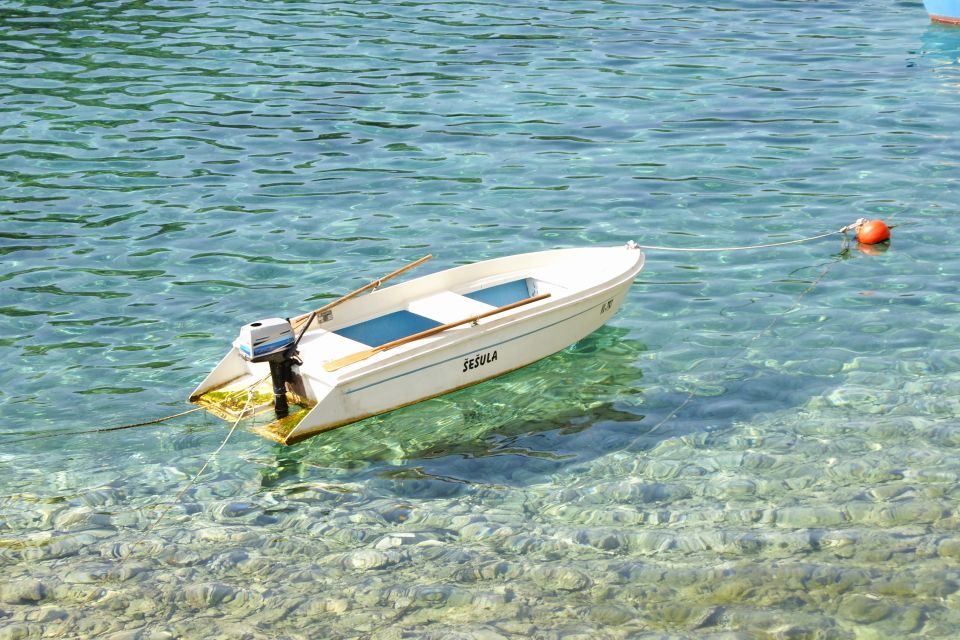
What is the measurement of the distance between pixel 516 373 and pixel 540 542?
356 centimetres

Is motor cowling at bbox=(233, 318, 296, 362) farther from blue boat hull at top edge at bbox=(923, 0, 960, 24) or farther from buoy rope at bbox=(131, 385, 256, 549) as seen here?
blue boat hull at top edge at bbox=(923, 0, 960, 24)

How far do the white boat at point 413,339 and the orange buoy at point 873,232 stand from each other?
3.86 meters

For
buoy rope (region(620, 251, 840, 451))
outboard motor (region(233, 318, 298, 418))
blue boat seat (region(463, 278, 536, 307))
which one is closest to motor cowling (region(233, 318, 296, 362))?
outboard motor (region(233, 318, 298, 418))

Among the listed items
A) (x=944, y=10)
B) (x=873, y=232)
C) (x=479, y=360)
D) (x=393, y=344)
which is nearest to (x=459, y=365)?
(x=479, y=360)

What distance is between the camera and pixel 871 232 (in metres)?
16.2

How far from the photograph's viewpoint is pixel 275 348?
11.6 m

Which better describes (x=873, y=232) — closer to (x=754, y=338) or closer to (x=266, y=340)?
(x=754, y=338)

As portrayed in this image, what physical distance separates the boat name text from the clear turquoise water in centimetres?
41

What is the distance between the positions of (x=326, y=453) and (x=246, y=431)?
0.99 metres

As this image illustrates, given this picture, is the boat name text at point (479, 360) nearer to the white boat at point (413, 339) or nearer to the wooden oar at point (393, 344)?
the white boat at point (413, 339)

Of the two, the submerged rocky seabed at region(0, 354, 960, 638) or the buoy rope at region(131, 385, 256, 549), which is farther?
the buoy rope at region(131, 385, 256, 549)

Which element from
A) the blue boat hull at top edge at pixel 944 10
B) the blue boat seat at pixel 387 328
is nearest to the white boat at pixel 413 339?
the blue boat seat at pixel 387 328

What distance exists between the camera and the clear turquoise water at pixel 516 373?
9.38 m

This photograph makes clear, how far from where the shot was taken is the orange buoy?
53.0 feet
